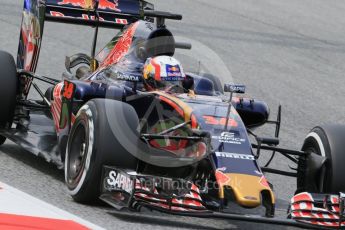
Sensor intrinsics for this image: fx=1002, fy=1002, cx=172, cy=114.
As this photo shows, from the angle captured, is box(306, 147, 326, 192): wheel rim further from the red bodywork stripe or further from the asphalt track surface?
the red bodywork stripe

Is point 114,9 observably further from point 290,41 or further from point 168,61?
point 290,41

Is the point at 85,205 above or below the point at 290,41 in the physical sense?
below

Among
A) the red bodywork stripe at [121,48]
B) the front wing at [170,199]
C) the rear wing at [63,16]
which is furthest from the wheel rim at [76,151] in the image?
the rear wing at [63,16]

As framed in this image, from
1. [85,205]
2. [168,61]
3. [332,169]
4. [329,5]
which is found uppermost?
[329,5]

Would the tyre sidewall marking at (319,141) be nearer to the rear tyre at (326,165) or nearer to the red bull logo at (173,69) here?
the rear tyre at (326,165)

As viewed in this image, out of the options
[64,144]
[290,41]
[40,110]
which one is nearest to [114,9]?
[40,110]

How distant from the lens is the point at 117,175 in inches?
274

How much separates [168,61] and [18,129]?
5.78ft

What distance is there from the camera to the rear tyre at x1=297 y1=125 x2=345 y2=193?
750 centimetres

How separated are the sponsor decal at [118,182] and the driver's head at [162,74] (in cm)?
128

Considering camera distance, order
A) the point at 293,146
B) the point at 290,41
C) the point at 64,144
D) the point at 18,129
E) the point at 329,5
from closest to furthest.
A: the point at 64,144
the point at 18,129
the point at 293,146
the point at 290,41
the point at 329,5

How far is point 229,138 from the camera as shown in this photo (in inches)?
287

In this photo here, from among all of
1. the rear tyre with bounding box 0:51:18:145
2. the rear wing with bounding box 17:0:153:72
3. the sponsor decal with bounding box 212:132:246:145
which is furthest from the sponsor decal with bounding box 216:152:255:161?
the rear wing with bounding box 17:0:153:72

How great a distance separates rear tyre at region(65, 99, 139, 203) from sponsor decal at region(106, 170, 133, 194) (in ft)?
0.39
